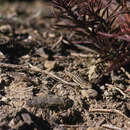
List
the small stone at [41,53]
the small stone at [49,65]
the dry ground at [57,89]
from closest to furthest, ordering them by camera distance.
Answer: the dry ground at [57,89] → the small stone at [49,65] → the small stone at [41,53]

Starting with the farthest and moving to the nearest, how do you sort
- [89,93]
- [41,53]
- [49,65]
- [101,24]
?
[41,53]
[49,65]
[101,24]
[89,93]

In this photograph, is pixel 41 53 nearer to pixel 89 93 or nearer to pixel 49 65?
pixel 49 65

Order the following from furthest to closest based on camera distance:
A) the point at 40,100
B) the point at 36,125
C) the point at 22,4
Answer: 1. the point at 22,4
2. the point at 40,100
3. the point at 36,125

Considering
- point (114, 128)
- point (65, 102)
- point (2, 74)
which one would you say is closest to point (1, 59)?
point (2, 74)

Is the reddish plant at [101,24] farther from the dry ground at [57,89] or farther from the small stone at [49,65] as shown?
the small stone at [49,65]

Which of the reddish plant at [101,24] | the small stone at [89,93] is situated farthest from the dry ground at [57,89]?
the reddish plant at [101,24]

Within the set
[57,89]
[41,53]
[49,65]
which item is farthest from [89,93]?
[41,53]

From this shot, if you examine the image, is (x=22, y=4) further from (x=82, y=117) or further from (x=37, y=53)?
(x=82, y=117)

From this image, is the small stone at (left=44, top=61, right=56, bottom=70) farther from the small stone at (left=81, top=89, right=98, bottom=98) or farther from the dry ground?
the small stone at (left=81, top=89, right=98, bottom=98)
